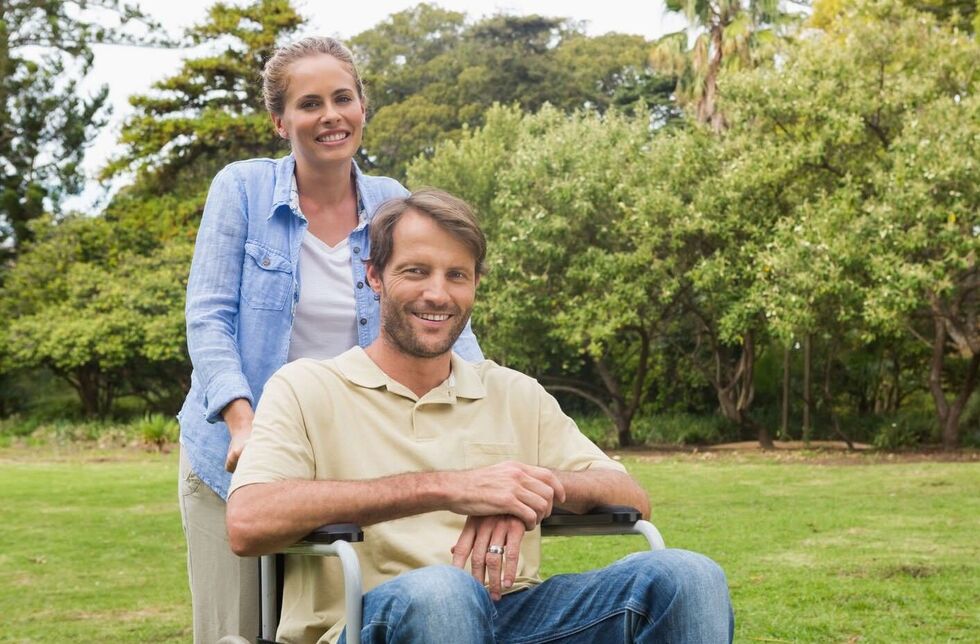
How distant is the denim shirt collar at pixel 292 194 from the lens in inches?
114

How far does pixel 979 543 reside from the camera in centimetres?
796

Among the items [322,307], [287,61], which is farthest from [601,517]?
[287,61]

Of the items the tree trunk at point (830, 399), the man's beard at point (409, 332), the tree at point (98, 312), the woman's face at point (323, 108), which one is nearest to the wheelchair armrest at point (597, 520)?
the man's beard at point (409, 332)

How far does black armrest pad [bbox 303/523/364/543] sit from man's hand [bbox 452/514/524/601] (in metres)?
0.22

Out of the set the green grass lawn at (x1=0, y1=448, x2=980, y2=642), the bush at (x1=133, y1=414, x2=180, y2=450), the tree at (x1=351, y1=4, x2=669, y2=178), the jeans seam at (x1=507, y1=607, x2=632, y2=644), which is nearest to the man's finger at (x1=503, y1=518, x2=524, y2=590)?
the jeans seam at (x1=507, y1=607, x2=632, y2=644)

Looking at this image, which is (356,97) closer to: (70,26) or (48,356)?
(48,356)

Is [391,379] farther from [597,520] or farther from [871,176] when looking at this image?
[871,176]

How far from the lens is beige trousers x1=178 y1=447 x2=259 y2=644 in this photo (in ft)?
9.33

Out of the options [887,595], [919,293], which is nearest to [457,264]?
[887,595]

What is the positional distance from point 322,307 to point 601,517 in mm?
796

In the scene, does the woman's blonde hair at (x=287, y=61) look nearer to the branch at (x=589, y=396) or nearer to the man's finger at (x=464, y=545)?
the man's finger at (x=464, y=545)

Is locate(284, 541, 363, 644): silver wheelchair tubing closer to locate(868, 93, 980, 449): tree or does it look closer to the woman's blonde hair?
the woman's blonde hair

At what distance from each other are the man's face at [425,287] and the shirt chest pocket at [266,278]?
0.32 meters

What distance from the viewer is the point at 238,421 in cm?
265
